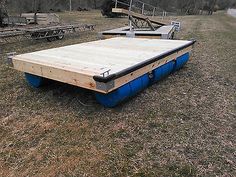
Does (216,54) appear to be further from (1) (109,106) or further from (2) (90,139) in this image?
(2) (90,139)

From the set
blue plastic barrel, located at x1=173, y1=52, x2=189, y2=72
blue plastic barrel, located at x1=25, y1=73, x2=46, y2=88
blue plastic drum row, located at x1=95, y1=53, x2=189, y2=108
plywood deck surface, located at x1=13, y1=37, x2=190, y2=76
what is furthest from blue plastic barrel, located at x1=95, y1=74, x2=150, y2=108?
blue plastic barrel, located at x1=173, y1=52, x2=189, y2=72

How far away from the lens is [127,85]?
4035mm

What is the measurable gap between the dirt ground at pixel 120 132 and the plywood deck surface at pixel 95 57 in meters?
0.61

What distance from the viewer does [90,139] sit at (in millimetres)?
3330

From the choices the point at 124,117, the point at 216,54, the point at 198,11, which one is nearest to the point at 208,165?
the point at 124,117

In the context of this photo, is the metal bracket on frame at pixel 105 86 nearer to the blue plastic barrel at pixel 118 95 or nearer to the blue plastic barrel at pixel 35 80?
the blue plastic barrel at pixel 118 95

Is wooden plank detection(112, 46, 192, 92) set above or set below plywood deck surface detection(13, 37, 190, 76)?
below

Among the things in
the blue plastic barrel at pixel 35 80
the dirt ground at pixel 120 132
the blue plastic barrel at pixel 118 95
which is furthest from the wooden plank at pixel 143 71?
the blue plastic barrel at pixel 35 80

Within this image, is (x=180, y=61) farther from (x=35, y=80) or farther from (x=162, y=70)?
(x=35, y=80)

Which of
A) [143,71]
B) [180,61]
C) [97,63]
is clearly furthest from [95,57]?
[180,61]

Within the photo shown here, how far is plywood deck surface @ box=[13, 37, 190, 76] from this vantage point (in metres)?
3.95

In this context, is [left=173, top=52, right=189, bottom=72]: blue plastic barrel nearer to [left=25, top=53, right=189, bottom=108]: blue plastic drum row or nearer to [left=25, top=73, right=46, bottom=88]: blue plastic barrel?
[left=25, top=53, right=189, bottom=108]: blue plastic drum row

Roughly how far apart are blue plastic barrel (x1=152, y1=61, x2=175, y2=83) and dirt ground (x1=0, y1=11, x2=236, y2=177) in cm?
18

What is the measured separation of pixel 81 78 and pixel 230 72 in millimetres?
4212
